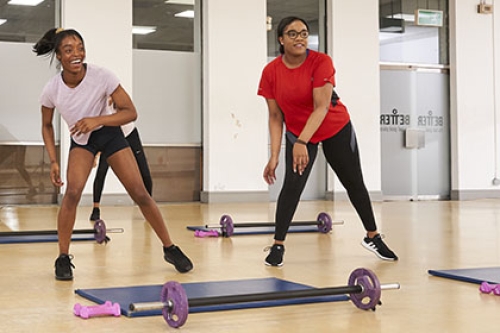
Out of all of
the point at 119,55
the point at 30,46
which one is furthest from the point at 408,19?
the point at 30,46

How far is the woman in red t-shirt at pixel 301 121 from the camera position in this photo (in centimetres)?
394

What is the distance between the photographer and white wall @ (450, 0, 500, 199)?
12.4 metres

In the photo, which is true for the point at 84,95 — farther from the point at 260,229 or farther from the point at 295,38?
the point at 260,229

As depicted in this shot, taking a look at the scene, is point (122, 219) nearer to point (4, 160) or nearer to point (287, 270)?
point (4, 160)

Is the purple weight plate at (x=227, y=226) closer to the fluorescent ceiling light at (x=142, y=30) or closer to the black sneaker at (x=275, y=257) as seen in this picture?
the black sneaker at (x=275, y=257)

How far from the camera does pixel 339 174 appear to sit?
429 cm

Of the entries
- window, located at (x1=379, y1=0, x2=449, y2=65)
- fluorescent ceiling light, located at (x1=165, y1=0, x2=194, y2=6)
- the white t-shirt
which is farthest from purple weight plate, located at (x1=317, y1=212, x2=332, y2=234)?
window, located at (x1=379, y1=0, x2=449, y2=65)

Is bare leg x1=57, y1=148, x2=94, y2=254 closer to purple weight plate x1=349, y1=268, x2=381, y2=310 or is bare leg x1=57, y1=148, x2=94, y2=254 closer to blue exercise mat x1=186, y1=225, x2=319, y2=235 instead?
purple weight plate x1=349, y1=268, x2=381, y2=310

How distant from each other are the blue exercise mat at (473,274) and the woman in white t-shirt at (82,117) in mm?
1272

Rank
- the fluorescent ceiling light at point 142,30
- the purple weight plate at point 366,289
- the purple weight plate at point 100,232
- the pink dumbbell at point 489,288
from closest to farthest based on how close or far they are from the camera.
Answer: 1. the purple weight plate at point 366,289
2. the pink dumbbell at point 489,288
3. the purple weight plate at point 100,232
4. the fluorescent ceiling light at point 142,30

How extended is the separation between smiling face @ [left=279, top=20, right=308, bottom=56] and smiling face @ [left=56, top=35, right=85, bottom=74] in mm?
1094

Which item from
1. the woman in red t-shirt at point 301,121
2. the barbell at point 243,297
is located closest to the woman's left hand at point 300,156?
the woman in red t-shirt at point 301,121

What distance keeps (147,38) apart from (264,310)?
845 centimetres

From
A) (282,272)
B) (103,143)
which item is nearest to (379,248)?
(282,272)
